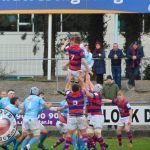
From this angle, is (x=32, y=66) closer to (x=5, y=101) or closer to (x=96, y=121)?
(x=5, y=101)

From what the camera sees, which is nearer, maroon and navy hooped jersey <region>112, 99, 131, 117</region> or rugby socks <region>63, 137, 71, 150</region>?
rugby socks <region>63, 137, 71, 150</region>

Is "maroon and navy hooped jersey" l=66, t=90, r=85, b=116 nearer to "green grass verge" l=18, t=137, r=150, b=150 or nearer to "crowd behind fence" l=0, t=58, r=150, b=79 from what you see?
"green grass verge" l=18, t=137, r=150, b=150

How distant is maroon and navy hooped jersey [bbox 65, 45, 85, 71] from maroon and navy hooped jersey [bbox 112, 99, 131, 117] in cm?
204

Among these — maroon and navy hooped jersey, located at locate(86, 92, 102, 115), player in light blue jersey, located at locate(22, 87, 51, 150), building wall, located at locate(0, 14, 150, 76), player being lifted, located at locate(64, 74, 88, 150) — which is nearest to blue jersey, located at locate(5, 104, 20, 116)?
player in light blue jersey, located at locate(22, 87, 51, 150)

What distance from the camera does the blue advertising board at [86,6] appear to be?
37.4 m

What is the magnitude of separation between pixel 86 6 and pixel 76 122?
12.9m

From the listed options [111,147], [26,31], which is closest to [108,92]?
[111,147]

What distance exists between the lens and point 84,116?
25.7 metres

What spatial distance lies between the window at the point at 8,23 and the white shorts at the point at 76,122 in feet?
69.9

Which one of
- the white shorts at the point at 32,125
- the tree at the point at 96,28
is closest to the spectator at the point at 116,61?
the tree at the point at 96,28

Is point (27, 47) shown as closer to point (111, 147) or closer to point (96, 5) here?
point (96, 5)

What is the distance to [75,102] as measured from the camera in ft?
82.6

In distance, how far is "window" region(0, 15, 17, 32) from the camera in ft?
155

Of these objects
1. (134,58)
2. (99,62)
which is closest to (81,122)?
(99,62)
